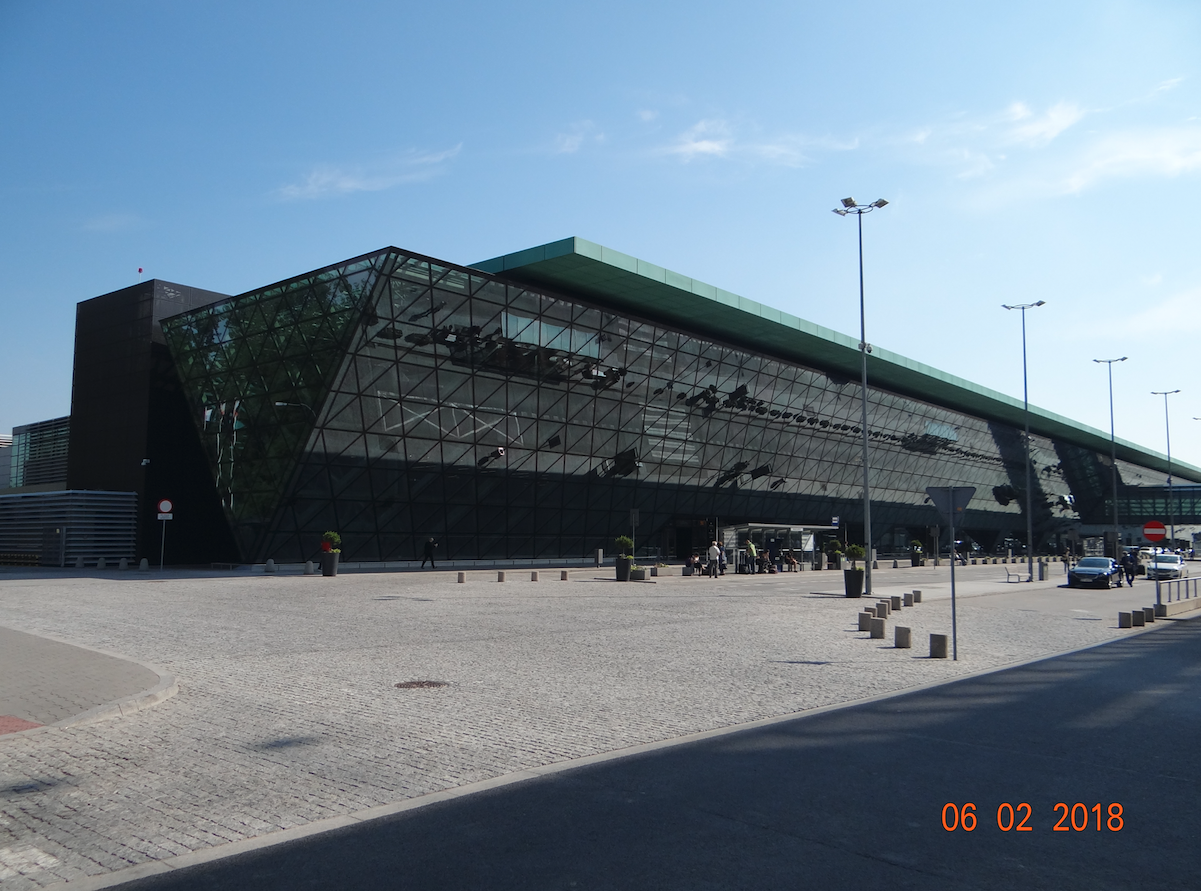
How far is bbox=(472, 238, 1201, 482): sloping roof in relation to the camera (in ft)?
135

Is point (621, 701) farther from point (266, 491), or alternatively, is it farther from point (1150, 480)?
point (1150, 480)

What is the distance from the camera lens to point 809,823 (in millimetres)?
5723

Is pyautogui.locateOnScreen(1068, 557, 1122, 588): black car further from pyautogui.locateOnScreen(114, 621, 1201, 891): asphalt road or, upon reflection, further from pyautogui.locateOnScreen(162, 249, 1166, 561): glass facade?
pyautogui.locateOnScreen(114, 621, 1201, 891): asphalt road

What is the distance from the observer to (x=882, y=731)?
8.70m

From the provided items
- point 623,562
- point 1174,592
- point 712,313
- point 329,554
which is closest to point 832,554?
point 712,313

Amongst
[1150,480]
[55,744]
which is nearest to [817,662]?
[55,744]

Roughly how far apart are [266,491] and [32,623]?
21881 mm

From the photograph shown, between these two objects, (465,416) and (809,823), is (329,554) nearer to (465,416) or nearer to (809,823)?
(465,416)

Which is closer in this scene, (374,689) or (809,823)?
(809,823)

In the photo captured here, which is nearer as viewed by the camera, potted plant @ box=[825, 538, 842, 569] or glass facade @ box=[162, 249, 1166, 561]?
glass facade @ box=[162, 249, 1166, 561]
